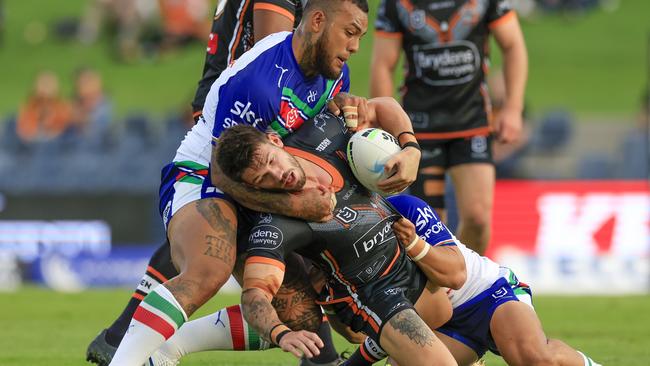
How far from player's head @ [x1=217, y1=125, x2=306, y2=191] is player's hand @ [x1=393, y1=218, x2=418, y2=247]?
1.76 ft

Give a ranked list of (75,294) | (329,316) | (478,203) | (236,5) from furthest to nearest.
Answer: (75,294), (478,203), (236,5), (329,316)

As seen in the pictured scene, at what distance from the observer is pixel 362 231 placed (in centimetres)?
591

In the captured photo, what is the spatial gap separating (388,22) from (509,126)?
3.99 feet

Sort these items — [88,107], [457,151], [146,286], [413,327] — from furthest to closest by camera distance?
[88,107]
[457,151]
[146,286]
[413,327]

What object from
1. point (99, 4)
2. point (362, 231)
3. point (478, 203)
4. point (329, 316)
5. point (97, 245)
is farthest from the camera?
point (99, 4)

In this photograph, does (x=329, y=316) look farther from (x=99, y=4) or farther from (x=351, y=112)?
(x=99, y=4)

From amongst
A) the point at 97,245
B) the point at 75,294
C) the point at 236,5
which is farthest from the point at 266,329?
the point at 97,245

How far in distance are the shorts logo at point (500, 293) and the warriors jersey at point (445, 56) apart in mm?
3018

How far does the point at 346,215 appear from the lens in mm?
5914

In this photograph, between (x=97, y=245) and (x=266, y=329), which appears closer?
(x=266, y=329)

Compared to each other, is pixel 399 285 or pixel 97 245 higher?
pixel 399 285

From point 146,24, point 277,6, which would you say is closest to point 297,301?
point 277,6

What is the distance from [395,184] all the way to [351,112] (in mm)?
524

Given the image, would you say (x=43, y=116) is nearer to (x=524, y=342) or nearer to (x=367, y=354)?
(x=367, y=354)
